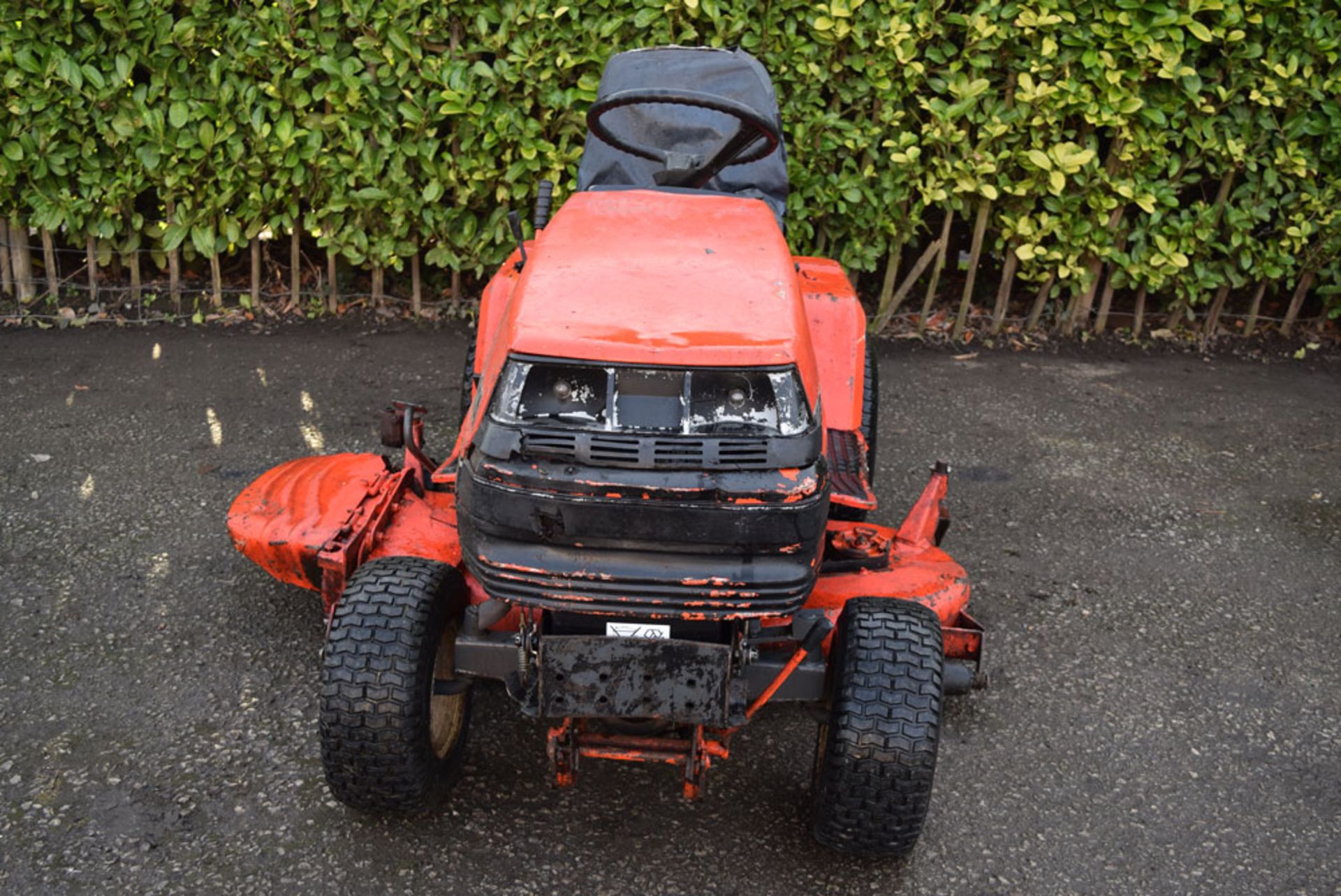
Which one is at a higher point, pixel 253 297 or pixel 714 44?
pixel 714 44

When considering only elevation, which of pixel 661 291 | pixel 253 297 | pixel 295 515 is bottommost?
pixel 253 297

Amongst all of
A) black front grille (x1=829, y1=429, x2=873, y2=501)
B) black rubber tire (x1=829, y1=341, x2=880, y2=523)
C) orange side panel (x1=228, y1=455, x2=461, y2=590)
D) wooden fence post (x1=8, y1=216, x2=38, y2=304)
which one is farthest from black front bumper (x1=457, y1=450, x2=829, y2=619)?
wooden fence post (x1=8, y1=216, x2=38, y2=304)

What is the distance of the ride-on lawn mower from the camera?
2.57 metres

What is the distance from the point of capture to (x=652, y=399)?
2.59 metres

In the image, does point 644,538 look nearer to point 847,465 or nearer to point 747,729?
point 847,465

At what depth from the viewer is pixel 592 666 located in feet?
8.97

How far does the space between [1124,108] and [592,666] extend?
186 inches

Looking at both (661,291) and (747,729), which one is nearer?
(661,291)

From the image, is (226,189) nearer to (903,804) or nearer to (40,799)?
(40,799)

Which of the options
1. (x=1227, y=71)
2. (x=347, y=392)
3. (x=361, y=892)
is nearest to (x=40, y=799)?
(x=361, y=892)

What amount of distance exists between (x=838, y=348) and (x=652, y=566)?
1380 millimetres

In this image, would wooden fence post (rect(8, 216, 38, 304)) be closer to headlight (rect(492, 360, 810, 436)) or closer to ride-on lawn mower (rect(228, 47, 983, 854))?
ride-on lawn mower (rect(228, 47, 983, 854))

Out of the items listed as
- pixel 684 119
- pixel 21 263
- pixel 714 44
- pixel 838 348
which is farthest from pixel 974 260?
pixel 21 263

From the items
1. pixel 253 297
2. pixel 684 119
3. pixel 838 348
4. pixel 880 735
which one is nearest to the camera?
pixel 880 735
